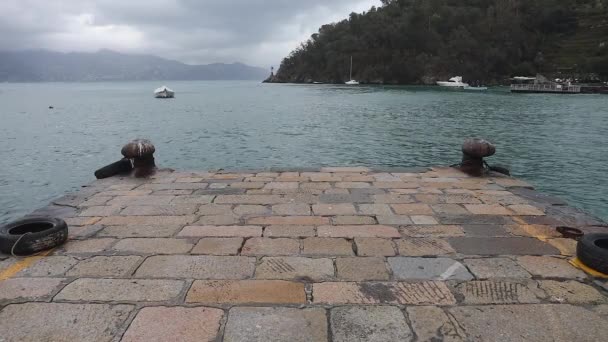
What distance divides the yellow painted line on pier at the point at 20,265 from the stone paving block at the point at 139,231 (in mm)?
667

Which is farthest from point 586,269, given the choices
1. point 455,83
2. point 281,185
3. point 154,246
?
point 455,83

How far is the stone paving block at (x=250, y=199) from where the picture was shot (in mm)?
6195

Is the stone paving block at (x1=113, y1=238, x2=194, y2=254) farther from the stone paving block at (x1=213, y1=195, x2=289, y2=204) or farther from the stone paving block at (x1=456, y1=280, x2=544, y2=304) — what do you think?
the stone paving block at (x1=456, y1=280, x2=544, y2=304)

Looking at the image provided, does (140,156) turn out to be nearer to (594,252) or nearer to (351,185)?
(351,185)

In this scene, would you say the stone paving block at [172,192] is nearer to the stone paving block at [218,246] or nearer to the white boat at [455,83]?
the stone paving block at [218,246]

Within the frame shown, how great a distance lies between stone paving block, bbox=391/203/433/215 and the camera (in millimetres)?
5582

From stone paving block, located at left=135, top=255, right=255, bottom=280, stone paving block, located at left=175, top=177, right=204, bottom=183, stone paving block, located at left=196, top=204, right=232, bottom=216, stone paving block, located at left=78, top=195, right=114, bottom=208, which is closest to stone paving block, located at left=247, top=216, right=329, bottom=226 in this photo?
stone paving block, located at left=196, top=204, right=232, bottom=216

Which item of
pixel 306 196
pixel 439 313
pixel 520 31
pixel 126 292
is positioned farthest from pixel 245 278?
pixel 520 31

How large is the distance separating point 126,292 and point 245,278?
971 millimetres

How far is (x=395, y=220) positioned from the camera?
5.23 m

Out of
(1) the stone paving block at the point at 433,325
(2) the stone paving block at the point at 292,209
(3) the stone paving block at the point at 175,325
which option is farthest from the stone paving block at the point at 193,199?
(1) the stone paving block at the point at 433,325

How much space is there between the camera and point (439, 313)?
3.06 metres

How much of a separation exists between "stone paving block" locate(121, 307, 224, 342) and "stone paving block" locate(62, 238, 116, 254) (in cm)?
154

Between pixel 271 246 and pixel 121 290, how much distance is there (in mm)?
1525
